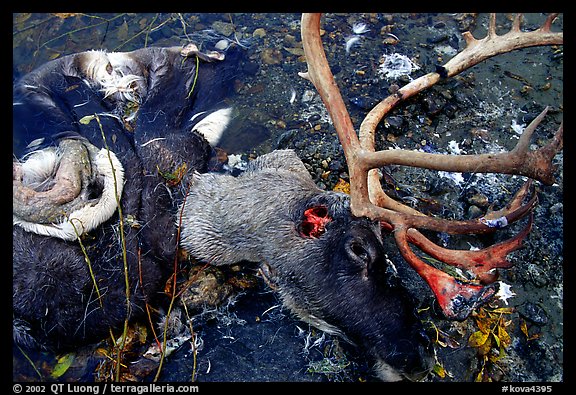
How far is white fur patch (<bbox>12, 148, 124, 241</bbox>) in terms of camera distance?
358cm

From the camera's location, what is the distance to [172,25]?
5.50 m

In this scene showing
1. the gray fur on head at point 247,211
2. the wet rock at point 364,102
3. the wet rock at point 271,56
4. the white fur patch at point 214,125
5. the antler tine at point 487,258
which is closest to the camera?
the antler tine at point 487,258

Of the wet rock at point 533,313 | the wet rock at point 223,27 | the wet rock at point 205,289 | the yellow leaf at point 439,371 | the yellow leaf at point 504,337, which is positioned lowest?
the yellow leaf at point 439,371

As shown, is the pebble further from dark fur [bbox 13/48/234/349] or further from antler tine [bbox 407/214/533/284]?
antler tine [bbox 407/214/533/284]

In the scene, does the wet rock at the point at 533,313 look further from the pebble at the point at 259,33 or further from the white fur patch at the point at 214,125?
the pebble at the point at 259,33

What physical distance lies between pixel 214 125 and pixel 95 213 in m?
1.38

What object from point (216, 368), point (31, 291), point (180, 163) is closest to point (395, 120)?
point (180, 163)

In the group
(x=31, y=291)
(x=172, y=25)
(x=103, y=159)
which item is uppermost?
Answer: (x=172, y=25)

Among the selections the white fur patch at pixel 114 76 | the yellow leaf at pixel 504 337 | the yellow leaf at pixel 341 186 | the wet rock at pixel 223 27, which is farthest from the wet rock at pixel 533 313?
the wet rock at pixel 223 27

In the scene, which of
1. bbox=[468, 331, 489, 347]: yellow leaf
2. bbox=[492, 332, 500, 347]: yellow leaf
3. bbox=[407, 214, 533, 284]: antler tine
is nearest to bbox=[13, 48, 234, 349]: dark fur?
bbox=[407, 214, 533, 284]: antler tine

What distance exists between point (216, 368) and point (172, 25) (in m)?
3.80

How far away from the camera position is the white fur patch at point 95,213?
358 centimetres

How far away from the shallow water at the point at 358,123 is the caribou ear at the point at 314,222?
72cm

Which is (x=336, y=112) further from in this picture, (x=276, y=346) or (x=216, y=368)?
(x=216, y=368)
